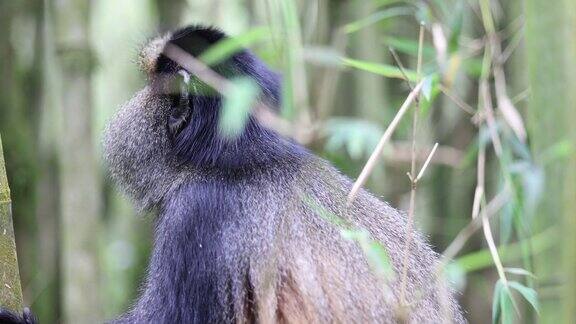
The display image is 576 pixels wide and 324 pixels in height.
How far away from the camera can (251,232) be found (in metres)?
2.48

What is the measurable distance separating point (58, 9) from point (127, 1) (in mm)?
3595

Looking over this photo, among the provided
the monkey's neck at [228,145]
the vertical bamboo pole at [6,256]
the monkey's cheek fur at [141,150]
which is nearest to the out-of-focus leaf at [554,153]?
the vertical bamboo pole at [6,256]

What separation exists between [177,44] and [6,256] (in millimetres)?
921

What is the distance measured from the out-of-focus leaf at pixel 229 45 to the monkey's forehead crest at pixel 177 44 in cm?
5

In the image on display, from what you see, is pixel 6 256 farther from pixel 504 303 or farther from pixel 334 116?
pixel 334 116

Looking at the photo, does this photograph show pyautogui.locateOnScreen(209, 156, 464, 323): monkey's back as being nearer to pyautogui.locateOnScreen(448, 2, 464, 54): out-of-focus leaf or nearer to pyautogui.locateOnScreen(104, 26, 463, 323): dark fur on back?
pyautogui.locateOnScreen(104, 26, 463, 323): dark fur on back

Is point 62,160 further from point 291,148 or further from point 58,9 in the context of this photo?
point 291,148

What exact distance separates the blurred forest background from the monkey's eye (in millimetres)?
351

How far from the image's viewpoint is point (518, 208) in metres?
1.97

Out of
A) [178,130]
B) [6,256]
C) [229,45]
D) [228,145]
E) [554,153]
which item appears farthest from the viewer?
[178,130]

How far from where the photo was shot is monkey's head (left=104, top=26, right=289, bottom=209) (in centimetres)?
259

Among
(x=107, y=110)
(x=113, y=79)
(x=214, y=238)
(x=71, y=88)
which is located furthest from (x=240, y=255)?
(x=107, y=110)

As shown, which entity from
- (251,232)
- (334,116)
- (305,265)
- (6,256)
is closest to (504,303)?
(305,265)

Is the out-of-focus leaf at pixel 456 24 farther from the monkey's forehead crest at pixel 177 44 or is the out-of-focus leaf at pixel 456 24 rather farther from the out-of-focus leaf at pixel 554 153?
the out-of-focus leaf at pixel 554 153
